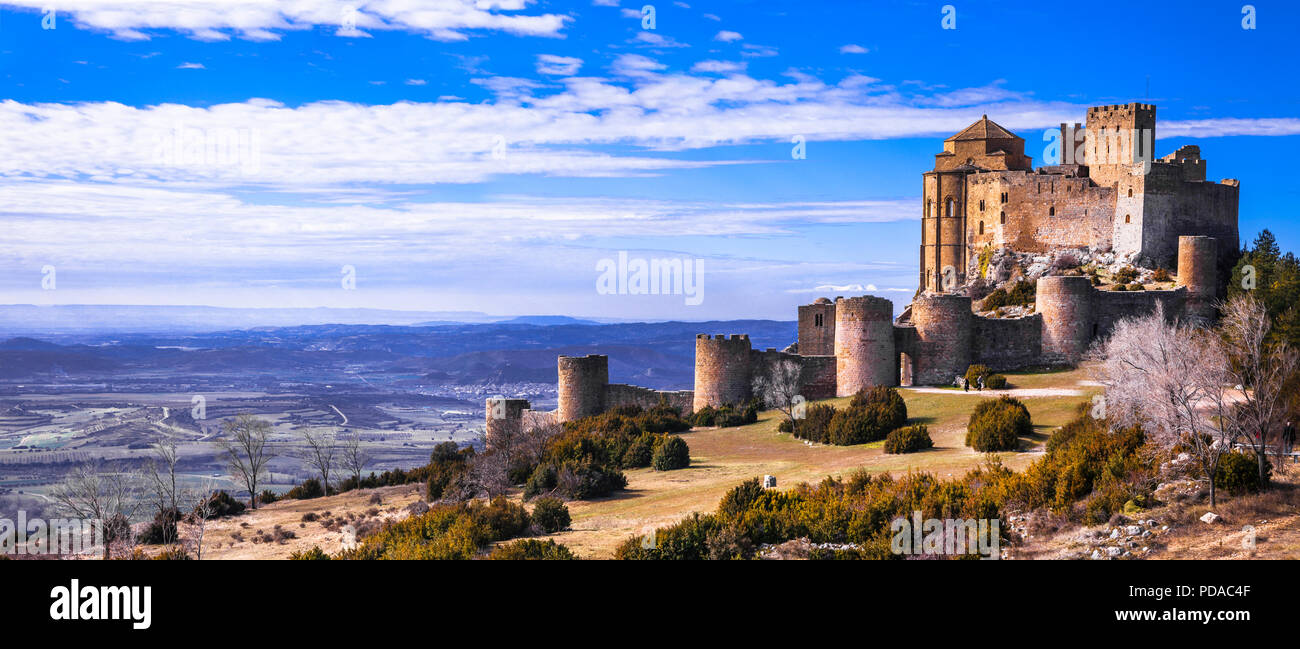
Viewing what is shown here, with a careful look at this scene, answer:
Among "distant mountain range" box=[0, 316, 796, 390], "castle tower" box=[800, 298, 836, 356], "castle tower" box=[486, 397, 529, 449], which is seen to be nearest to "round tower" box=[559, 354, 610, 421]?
"castle tower" box=[486, 397, 529, 449]

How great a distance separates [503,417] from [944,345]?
16.7 m

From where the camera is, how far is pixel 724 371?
36.2 m

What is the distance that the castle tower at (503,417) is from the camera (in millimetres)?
35312

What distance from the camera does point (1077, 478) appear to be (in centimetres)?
1770

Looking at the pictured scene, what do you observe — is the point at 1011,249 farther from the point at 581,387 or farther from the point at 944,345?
the point at 581,387

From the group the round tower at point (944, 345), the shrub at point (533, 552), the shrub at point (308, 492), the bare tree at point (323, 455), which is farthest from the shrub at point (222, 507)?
the round tower at point (944, 345)

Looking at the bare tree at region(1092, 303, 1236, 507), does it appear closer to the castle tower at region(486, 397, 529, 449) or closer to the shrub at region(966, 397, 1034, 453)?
the shrub at region(966, 397, 1034, 453)

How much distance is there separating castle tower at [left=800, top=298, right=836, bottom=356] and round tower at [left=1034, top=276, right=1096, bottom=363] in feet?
26.0

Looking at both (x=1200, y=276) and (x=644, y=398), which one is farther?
(x=644, y=398)

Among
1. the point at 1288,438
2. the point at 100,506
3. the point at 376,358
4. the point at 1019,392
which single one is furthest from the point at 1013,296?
the point at 376,358

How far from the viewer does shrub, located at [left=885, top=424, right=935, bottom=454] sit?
2467cm
